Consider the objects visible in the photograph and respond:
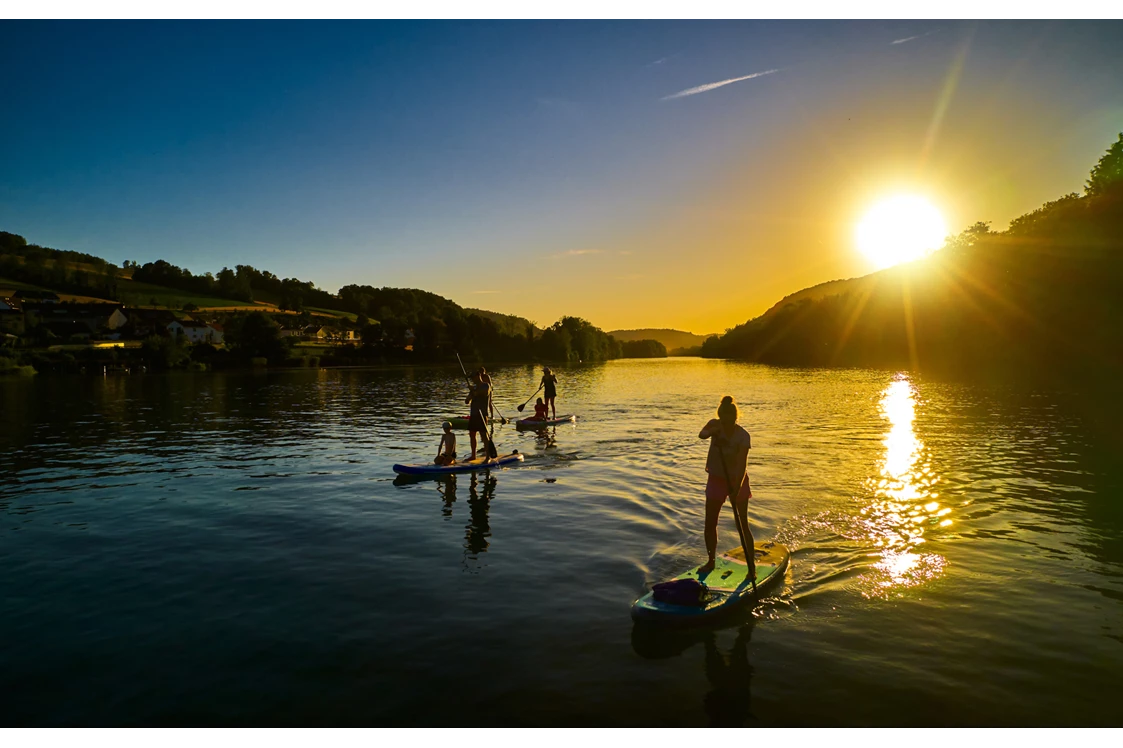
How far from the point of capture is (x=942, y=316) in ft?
320

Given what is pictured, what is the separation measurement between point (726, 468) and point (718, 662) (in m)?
3.34

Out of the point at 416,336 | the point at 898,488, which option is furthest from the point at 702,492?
the point at 416,336

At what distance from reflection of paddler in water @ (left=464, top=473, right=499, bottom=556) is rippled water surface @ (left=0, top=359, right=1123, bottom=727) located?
98 mm

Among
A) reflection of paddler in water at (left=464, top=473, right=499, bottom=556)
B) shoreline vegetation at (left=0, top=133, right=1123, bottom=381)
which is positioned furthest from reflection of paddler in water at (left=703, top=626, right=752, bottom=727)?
shoreline vegetation at (left=0, top=133, right=1123, bottom=381)

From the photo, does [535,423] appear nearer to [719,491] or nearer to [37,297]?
[719,491]

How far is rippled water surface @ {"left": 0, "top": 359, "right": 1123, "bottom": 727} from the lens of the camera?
7.29 m

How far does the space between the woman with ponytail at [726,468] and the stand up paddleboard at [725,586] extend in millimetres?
240

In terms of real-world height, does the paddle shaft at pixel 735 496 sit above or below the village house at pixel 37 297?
below

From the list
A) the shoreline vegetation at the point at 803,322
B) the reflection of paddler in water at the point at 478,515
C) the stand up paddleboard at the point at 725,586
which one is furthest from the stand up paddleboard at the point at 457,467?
the shoreline vegetation at the point at 803,322

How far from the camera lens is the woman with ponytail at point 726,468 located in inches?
408

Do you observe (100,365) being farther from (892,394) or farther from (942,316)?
(942,316)

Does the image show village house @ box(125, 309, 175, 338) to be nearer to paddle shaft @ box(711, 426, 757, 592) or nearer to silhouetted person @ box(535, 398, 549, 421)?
silhouetted person @ box(535, 398, 549, 421)

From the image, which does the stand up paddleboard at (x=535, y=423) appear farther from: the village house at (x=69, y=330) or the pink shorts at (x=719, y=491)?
the village house at (x=69, y=330)

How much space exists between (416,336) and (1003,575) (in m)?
148
